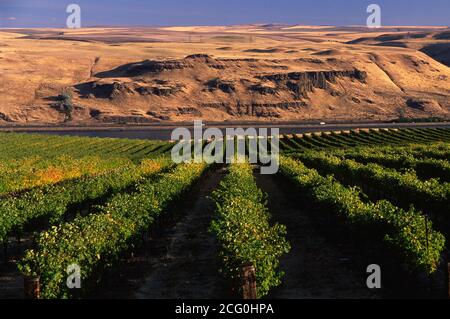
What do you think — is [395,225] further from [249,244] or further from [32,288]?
[32,288]

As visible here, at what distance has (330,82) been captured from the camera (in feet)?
583

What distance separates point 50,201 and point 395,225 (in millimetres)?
16236

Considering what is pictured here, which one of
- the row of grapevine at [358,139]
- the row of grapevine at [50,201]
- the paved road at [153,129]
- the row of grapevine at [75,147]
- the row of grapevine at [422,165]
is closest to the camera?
the row of grapevine at [50,201]

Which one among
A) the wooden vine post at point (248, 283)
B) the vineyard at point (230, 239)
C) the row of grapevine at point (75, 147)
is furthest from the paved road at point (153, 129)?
the wooden vine post at point (248, 283)

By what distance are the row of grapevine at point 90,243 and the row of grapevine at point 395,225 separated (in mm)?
7814

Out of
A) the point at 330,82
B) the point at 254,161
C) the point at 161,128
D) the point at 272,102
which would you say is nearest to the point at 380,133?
the point at 254,161

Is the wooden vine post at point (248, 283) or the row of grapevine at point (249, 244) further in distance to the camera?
the row of grapevine at point (249, 244)

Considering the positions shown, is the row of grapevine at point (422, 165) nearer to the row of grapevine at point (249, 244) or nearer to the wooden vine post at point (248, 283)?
the row of grapevine at point (249, 244)

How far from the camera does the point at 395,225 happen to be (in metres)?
20.5

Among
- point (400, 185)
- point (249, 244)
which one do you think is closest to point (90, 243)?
point (249, 244)

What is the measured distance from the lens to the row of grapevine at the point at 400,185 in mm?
28359

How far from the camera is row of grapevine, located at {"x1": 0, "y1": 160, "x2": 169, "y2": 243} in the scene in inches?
965

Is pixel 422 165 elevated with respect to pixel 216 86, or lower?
lower

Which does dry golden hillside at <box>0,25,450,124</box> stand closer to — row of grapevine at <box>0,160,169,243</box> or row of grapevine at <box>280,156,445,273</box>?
row of grapevine at <box>0,160,169,243</box>
